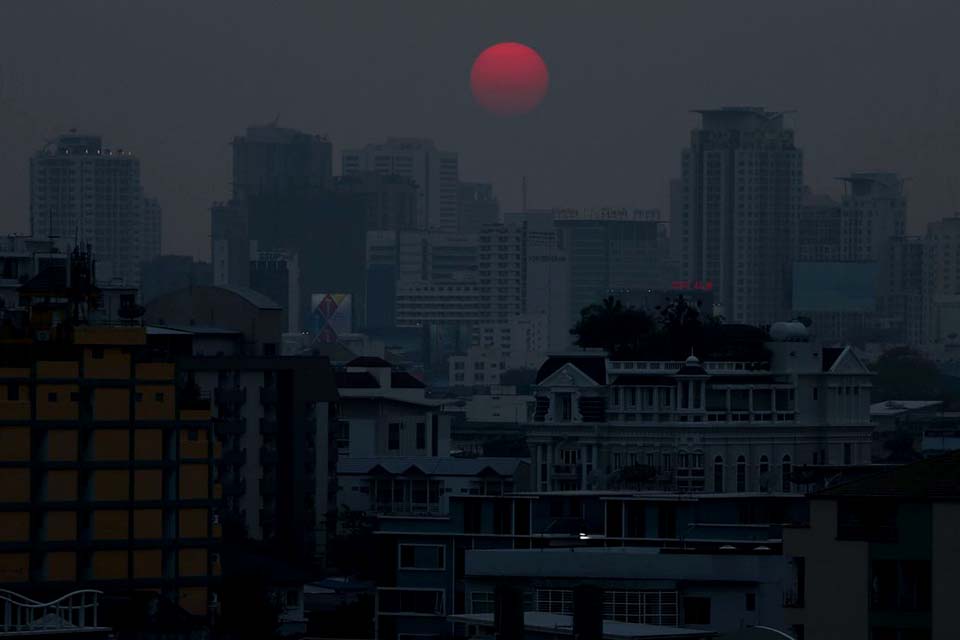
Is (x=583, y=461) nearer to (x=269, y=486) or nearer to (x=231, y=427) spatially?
(x=269, y=486)

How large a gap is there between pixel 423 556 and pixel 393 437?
6425cm

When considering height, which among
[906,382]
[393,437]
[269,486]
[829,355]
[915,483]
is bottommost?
[269,486]

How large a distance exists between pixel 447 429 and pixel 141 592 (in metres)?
67.6

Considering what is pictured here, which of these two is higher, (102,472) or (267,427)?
(267,427)

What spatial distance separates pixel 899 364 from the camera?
646ft

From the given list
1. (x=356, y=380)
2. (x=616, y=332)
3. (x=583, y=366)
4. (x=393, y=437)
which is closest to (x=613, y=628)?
(x=583, y=366)

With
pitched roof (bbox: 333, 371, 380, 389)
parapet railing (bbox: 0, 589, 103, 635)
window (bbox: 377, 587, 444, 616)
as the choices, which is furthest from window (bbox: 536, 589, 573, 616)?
pitched roof (bbox: 333, 371, 380, 389)

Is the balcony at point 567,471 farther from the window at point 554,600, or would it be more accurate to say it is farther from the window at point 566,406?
the window at point 554,600

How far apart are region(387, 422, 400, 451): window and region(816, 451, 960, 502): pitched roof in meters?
79.8

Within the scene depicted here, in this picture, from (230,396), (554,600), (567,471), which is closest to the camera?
(554,600)

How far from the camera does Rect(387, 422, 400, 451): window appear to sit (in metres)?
106

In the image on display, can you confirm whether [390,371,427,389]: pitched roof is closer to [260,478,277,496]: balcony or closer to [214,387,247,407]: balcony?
[214,387,247,407]: balcony

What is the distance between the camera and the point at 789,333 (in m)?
85.4

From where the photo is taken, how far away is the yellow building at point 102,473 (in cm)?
4338
